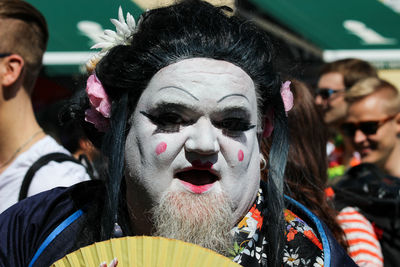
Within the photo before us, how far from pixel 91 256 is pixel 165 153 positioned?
1.15ft

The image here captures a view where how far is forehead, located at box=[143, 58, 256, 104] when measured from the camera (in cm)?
150

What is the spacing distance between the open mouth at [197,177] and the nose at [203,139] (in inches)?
3.0

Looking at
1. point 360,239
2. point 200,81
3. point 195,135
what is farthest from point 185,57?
point 360,239

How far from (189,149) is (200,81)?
0.20m

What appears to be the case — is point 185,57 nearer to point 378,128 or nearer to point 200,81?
point 200,81

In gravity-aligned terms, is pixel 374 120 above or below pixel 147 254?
below

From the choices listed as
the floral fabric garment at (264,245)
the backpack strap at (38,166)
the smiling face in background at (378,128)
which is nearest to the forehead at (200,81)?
the floral fabric garment at (264,245)

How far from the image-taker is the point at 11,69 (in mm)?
2666

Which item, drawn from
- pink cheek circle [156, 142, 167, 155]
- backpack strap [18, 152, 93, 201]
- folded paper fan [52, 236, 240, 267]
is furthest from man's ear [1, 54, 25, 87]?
folded paper fan [52, 236, 240, 267]

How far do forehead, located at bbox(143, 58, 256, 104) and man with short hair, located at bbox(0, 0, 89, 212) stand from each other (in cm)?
103

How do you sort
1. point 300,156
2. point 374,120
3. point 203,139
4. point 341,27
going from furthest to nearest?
1. point 341,27
2. point 374,120
3. point 300,156
4. point 203,139

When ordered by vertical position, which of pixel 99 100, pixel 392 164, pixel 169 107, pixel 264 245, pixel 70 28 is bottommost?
pixel 70 28

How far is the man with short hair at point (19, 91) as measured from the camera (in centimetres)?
251

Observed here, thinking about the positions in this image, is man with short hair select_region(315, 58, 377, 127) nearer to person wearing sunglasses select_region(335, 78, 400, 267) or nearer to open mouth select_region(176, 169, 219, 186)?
person wearing sunglasses select_region(335, 78, 400, 267)
